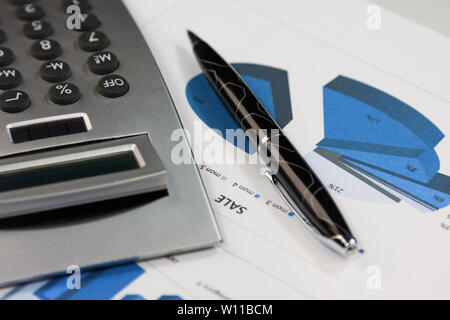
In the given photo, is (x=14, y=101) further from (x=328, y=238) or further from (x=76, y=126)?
(x=328, y=238)

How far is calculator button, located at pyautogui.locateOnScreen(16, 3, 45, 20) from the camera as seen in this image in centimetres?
41

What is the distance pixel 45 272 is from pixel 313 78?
0.82 ft

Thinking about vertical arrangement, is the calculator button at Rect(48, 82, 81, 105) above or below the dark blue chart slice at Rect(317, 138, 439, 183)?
above

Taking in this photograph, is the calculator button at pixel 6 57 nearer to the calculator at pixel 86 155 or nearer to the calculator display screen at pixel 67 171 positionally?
the calculator at pixel 86 155

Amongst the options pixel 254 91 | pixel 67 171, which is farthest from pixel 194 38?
pixel 67 171

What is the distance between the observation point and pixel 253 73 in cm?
42

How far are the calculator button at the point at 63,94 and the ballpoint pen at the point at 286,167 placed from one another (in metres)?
0.10

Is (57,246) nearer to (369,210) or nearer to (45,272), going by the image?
(45,272)

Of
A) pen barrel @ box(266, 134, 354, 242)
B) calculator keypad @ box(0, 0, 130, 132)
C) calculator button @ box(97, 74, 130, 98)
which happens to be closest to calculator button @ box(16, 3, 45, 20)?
calculator keypad @ box(0, 0, 130, 132)

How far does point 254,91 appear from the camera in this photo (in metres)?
0.40

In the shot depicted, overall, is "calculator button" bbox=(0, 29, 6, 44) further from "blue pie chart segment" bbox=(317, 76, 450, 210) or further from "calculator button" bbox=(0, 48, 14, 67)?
"blue pie chart segment" bbox=(317, 76, 450, 210)

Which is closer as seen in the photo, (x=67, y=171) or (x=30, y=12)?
(x=67, y=171)

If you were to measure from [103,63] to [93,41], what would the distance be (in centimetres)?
3

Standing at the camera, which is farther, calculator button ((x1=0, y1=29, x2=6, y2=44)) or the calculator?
calculator button ((x1=0, y1=29, x2=6, y2=44))
